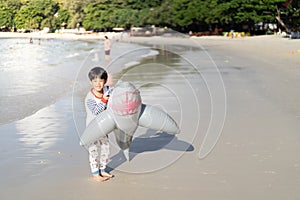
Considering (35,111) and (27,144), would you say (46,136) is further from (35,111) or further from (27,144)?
(35,111)

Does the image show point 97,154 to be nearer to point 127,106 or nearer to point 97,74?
point 127,106

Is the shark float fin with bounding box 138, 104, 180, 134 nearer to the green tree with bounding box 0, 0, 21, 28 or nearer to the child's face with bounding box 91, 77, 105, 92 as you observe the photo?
the child's face with bounding box 91, 77, 105, 92

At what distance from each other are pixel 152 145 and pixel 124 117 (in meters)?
1.80

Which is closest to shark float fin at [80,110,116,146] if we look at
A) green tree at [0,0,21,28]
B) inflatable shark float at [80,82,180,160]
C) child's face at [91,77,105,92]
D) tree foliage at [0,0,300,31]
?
inflatable shark float at [80,82,180,160]

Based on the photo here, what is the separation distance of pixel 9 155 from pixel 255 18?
5347 centimetres

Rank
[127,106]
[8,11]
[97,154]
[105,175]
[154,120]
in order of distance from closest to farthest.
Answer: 1. [127,106]
2. [154,120]
3. [97,154]
4. [105,175]
5. [8,11]

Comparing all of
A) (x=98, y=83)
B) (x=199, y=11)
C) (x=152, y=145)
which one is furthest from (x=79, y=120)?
(x=199, y=11)

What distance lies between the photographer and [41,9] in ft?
373

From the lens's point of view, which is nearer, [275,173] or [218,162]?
[275,173]

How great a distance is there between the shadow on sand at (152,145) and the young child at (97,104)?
59 cm

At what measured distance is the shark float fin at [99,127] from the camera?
13.9 ft

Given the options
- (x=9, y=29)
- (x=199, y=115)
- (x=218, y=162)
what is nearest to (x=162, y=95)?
(x=199, y=115)

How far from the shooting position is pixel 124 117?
4.22 m

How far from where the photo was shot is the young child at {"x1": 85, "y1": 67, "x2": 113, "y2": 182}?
14.2 ft
